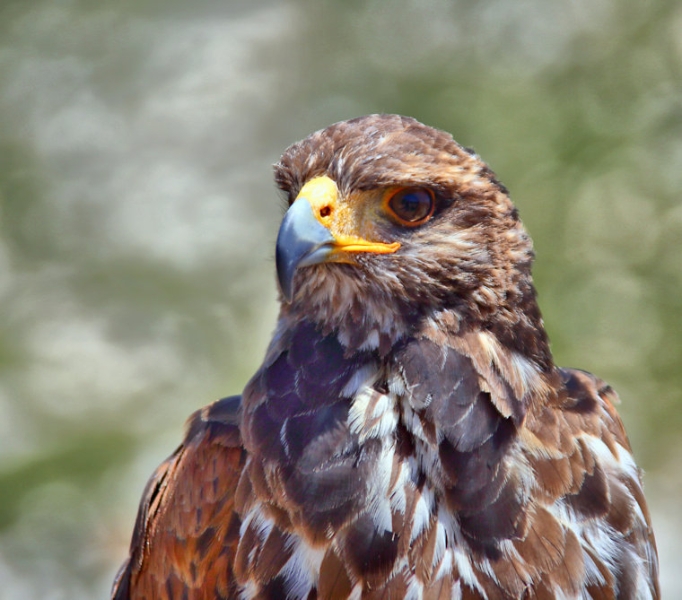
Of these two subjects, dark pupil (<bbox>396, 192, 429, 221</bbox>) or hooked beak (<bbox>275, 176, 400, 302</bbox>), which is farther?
dark pupil (<bbox>396, 192, 429, 221</bbox>)

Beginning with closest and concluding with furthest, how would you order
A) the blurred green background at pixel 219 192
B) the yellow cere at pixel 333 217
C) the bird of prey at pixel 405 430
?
the bird of prey at pixel 405 430, the yellow cere at pixel 333 217, the blurred green background at pixel 219 192

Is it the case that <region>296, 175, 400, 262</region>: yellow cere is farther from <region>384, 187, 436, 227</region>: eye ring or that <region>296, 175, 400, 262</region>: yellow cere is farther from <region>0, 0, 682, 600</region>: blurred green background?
<region>0, 0, 682, 600</region>: blurred green background

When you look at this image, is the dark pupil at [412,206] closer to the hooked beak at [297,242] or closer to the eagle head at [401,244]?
the eagle head at [401,244]

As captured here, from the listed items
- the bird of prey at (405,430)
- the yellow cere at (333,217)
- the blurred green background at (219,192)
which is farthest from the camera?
the blurred green background at (219,192)

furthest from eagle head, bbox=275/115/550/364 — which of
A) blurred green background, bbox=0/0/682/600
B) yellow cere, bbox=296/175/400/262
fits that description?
blurred green background, bbox=0/0/682/600

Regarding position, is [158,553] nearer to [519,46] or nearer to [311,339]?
[311,339]

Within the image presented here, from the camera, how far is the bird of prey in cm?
276

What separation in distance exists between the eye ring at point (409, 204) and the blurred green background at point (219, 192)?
4568 mm

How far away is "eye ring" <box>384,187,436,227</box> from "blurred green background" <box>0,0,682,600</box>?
4.57 meters

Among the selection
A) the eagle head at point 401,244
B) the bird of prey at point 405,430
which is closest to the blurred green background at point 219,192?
the bird of prey at point 405,430

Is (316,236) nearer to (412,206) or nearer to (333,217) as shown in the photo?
(333,217)

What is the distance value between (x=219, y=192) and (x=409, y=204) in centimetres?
583

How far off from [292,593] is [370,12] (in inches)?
280

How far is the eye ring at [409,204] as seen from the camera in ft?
9.68
